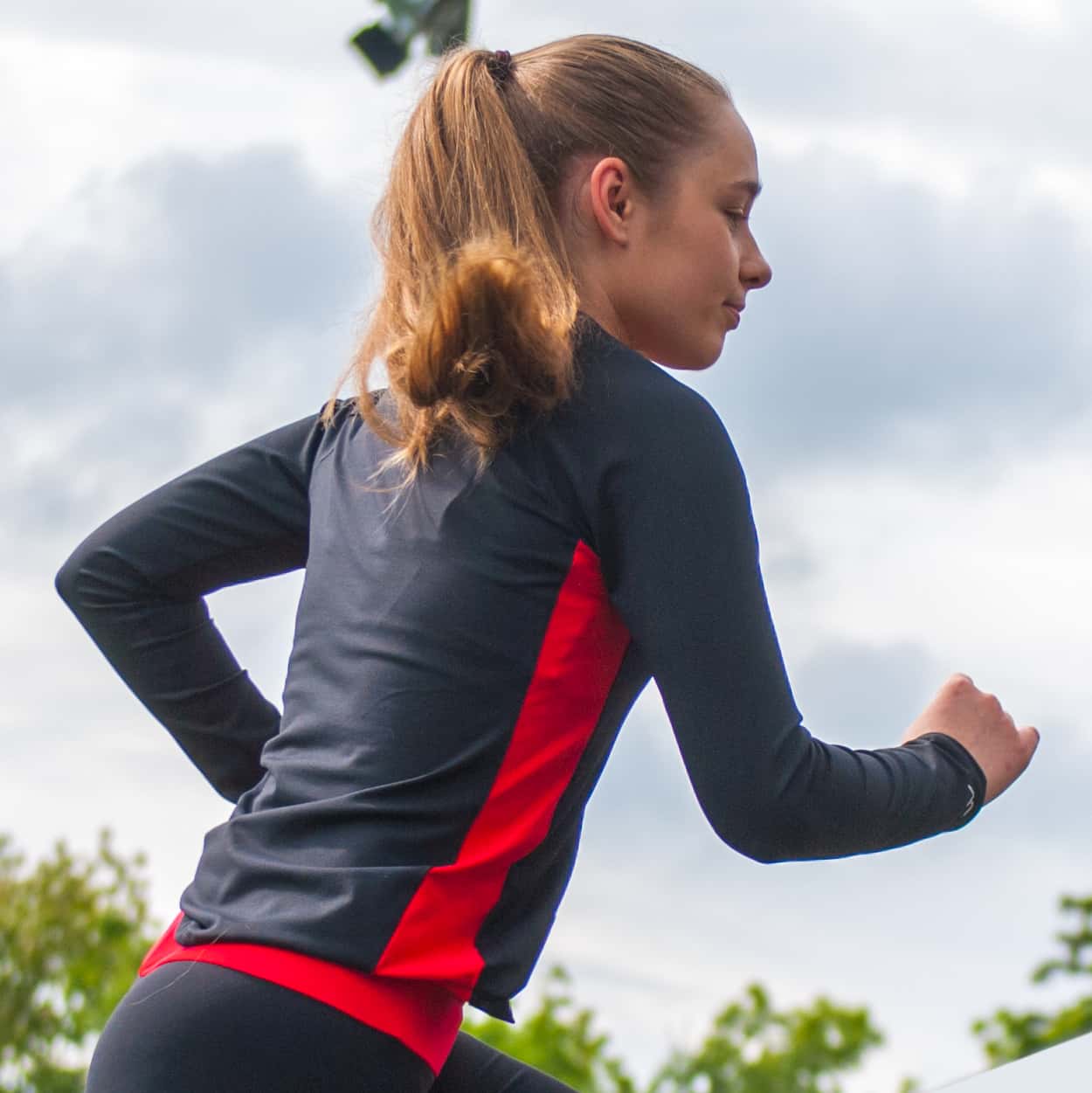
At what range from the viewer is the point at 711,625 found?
4.29ft

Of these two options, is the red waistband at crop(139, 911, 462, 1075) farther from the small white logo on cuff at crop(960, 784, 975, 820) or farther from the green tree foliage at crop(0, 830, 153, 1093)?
the green tree foliage at crop(0, 830, 153, 1093)

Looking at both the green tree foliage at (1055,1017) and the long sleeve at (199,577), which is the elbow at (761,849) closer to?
the long sleeve at (199,577)

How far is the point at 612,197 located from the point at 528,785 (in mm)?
514

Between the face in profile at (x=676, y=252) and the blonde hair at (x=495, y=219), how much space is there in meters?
0.02

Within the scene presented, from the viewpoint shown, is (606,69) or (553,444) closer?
(553,444)

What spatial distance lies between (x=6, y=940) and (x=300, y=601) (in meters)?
8.68

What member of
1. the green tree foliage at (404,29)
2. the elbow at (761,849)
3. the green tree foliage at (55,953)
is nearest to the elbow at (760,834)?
the elbow at (761,849)

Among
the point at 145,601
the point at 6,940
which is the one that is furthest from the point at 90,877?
the point at 145,601

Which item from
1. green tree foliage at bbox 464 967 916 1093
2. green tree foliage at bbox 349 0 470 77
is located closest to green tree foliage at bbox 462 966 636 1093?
green tree foliage at bbox 464 967 916 1093

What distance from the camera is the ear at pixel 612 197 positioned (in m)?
1.48

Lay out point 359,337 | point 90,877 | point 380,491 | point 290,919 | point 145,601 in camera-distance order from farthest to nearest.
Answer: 1. point 90,877
2. point 145,601
3. point 359,337
4. point 380,491
5. point 290,919

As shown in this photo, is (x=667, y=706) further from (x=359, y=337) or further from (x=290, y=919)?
(x=359, y=337)

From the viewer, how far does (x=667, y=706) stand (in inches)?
52.2

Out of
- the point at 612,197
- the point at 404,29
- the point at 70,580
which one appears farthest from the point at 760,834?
the point at 404,29
